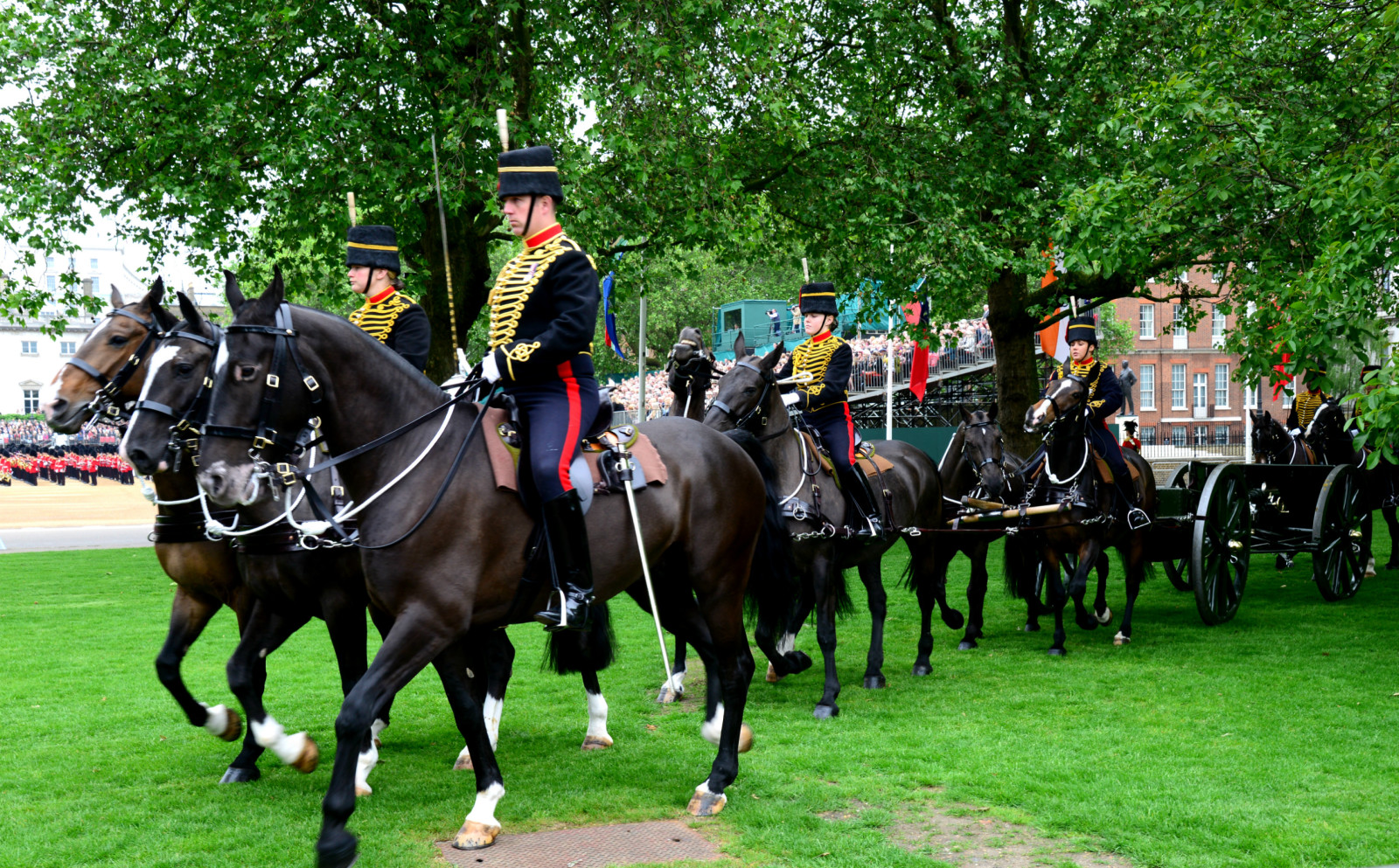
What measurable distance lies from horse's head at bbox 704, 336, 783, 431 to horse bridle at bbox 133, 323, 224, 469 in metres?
4.10

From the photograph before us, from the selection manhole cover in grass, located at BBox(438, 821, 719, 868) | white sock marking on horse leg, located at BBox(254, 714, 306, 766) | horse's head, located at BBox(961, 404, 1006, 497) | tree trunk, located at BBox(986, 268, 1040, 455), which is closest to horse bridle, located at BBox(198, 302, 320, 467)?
white sock marking on horse leg, located at BBox(254, 714, 306, 766)

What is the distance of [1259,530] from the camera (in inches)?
494

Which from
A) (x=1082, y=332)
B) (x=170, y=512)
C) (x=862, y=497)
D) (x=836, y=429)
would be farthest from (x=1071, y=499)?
(x=170, y=512)

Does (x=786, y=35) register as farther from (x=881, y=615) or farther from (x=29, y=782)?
(x=29, y=782)

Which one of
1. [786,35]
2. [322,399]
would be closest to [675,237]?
[786,35]

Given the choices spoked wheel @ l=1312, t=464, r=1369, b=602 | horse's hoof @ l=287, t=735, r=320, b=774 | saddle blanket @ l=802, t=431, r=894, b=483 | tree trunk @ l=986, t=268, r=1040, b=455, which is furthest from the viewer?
tree trunk @ l=986, t=268, r=1040, b=455

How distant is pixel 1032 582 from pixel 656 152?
7.54m

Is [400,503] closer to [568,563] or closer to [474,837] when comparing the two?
[568,563]

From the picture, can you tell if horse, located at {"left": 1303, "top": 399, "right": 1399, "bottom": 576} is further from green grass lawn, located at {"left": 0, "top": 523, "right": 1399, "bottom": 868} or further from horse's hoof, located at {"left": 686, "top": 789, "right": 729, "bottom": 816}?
horse's hoof, located at {"left": 686, "top": 789, "right": 729, "bottom": 816}

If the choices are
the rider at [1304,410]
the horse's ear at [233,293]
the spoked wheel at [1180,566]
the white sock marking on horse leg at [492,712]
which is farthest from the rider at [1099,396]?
the horse's ear at [233,293]

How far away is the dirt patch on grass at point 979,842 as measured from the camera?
204 inches

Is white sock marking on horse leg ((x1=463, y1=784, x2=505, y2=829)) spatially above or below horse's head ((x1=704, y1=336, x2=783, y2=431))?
below

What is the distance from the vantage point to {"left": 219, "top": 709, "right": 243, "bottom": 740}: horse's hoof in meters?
6.44

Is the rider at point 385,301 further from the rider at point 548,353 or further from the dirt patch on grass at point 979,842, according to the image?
the dirt patch on grass at point 979,842
